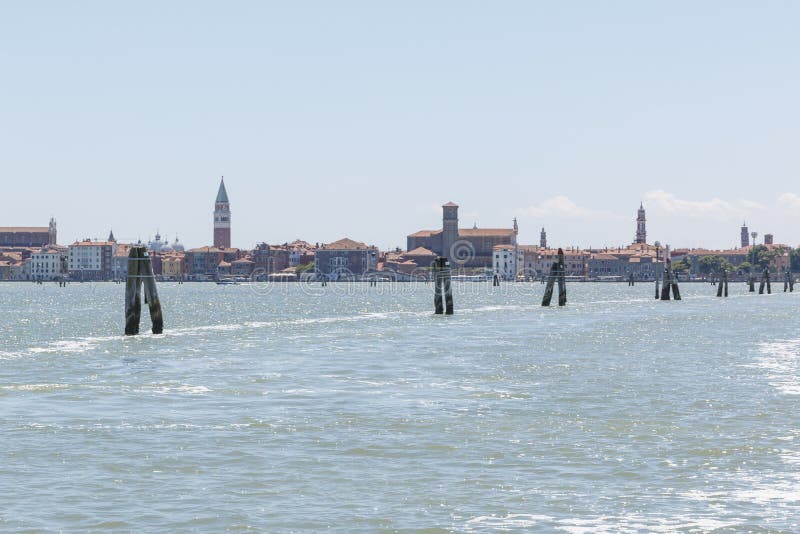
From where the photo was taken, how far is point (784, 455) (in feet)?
52.9

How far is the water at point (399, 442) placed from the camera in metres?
12.6

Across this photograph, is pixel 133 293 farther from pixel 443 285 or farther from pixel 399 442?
pixel 399 442

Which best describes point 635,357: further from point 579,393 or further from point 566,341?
point 579,393

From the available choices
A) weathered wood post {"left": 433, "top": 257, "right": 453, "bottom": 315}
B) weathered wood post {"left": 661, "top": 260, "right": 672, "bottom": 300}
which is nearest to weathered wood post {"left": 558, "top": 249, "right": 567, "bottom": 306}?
weathered wood post {"left": 433, "top": 257, "right": 453, "bottom": 315}

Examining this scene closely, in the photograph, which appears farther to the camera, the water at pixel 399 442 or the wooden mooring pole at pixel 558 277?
the wooden mooring pole at pixel 558 277

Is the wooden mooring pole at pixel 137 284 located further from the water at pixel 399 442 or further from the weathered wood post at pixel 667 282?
the weathered wood post at pixel 667 282

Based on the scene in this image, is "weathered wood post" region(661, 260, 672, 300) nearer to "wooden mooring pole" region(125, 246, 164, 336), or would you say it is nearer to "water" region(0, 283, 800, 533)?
"wooden mooring pole" region(125, 246, 164, 336)

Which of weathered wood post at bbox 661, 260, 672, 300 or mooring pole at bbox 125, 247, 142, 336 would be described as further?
weathered wood post at bbox 661, 260, 672, 300

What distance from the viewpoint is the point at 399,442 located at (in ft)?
56.1

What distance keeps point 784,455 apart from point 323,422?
719cm

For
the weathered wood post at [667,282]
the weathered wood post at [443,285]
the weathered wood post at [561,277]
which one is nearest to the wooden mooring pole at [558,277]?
the weathered wood post at [561,277]

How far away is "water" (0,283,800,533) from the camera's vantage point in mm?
12609

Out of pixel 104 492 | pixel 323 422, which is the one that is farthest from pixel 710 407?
pixel 104 492

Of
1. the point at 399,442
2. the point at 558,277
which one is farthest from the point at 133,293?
the point at 558,277
